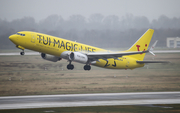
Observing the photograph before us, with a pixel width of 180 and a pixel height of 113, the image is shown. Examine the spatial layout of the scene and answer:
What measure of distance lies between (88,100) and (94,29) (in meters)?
85.2

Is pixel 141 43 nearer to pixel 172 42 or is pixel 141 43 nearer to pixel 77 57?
pixel 77 57

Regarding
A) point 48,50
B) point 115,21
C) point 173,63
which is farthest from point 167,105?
point 115,21

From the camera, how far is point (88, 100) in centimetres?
3562

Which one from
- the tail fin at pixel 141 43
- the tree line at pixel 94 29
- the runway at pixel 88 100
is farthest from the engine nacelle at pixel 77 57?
the tree line at pixel 94 29

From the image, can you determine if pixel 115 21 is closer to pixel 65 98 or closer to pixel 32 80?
pixel 32 80

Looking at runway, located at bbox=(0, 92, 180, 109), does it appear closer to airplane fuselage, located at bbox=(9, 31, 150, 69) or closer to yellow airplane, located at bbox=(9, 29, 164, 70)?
yellow airplane, located at bbox=(9, 29, 164, 70)

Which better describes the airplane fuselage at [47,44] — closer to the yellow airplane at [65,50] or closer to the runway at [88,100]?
the yellow airplane at [65,50]

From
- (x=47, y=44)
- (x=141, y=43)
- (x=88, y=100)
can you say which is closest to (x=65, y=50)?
(x=47, y=44)

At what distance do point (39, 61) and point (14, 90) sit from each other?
3212 centimetres

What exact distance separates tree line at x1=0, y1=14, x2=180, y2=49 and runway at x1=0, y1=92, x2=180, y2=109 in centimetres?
4368

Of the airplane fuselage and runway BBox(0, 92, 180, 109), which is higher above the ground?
the airplane fuselage

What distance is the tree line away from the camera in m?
95.2

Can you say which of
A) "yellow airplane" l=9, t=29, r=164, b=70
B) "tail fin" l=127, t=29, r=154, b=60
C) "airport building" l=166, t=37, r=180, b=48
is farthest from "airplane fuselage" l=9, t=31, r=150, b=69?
"airport building" l=166, t=37, r=180, b=48

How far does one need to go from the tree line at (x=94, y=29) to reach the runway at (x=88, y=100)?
143 ft
